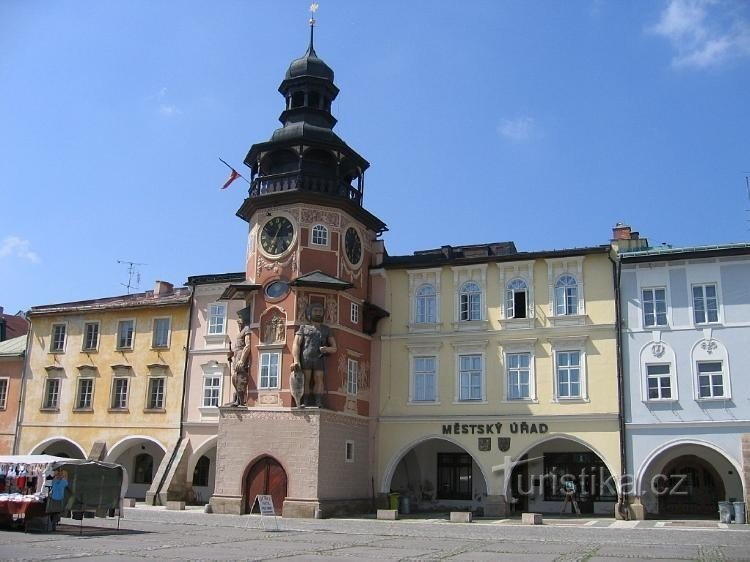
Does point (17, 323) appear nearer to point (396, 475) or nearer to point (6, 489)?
point (396, 475)

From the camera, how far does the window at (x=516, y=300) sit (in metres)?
34.8

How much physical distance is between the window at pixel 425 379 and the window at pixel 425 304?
181 cm

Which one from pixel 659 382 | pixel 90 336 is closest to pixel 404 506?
pixel 659 382

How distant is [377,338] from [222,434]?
26.9ft

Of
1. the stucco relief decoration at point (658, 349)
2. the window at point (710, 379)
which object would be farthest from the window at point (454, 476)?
the window at point (710, 379)

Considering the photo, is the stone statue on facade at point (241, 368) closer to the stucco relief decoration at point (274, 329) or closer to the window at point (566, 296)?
the stucco relief decoration at point (274, 329)

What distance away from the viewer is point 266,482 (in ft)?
106

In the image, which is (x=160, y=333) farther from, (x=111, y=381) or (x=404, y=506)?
(x=404, y=506)

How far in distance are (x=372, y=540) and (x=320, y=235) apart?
51.2ft

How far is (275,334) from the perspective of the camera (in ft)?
110

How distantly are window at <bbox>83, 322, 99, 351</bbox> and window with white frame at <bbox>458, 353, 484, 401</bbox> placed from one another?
1932 cm

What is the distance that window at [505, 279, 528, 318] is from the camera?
3478 cm

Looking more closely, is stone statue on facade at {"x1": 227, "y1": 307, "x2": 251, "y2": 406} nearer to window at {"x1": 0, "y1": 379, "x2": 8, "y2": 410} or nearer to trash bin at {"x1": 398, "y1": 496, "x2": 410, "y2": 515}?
trash bin at {"x1": 398, "y1": 496, "x2": 410, "y2": 515}

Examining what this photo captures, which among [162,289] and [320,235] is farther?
[162,289]
